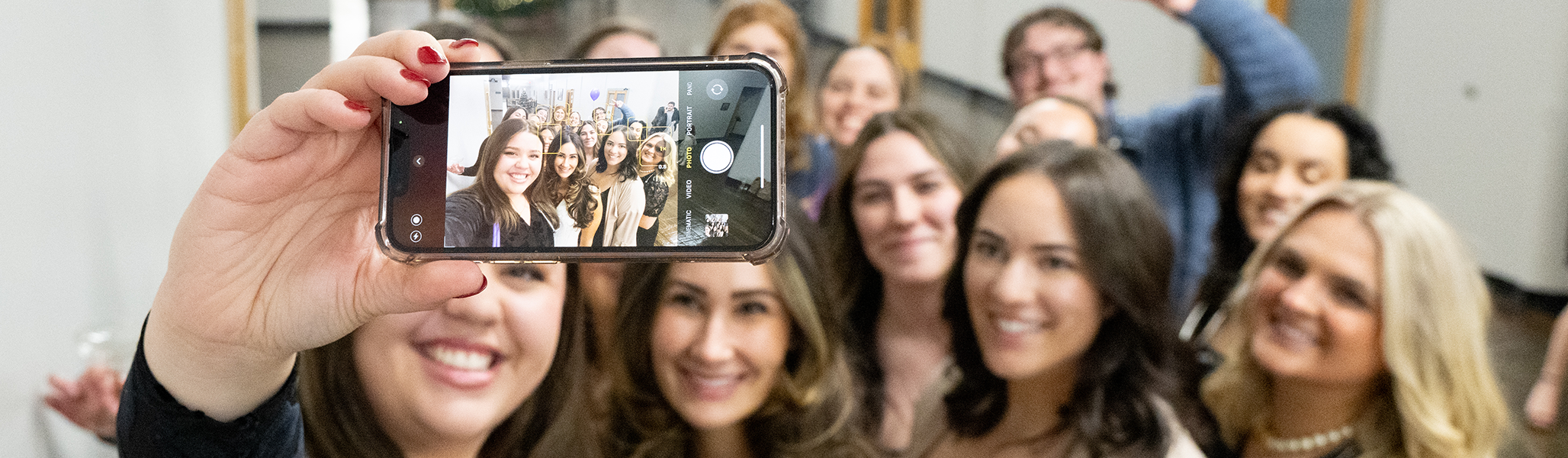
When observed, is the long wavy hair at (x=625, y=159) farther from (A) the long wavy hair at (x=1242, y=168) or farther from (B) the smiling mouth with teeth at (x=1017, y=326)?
(A) the long wavy hair at (x=1242, y=168)

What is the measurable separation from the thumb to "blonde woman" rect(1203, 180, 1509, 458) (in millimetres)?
888

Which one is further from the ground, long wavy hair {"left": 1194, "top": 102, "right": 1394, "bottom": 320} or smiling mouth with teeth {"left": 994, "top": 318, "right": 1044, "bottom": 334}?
long wavy hair {"left": 1194, "top": 102, "right": 1394, "bottom": 320}

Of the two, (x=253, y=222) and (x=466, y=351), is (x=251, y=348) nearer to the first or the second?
(x=253, y=222)

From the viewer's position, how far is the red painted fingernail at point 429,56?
0.59 m

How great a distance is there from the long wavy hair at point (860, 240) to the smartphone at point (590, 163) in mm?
425

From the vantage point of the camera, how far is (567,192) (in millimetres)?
654

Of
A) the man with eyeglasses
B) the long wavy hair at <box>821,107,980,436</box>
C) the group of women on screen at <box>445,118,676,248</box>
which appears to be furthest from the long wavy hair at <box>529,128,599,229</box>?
the man with eyeglasses

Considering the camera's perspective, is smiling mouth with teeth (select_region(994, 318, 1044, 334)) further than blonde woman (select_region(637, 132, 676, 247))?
Yes

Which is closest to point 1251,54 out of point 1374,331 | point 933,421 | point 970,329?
point 1374,331

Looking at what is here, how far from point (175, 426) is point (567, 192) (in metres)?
0.33

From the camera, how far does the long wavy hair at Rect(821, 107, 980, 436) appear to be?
1093 millimetres

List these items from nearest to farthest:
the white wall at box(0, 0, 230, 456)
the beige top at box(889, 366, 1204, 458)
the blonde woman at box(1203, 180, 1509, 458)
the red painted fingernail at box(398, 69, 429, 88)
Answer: the red painted fingernail at box(398, 69, 429, 88) < the white wall at box(0, 0, 230, 456) < the blonde woman at box(1203, 180, 1509, 458) < the beige top at box(889, 366, 1204, 458)

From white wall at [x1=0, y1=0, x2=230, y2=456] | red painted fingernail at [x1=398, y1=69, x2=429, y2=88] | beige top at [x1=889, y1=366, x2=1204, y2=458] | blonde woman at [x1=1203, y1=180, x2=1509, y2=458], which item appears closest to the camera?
red painted fingernail at [x1=398, y1=69, x2=429, y2=88]

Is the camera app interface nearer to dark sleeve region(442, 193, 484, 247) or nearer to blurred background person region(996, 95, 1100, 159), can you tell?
dark sleeve region(442, 193, 484, 247)
